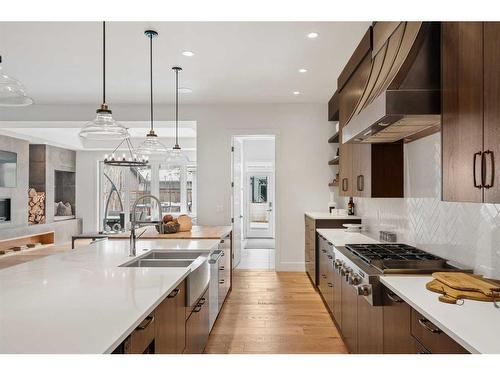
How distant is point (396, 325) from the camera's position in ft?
5.64

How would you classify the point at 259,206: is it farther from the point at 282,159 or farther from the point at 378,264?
the point at 378,264

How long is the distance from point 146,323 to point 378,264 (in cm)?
145

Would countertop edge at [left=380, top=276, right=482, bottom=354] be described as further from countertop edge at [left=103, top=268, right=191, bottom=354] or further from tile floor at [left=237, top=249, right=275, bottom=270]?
tile floor at [left=237, top=249, right=275, bottom=270]

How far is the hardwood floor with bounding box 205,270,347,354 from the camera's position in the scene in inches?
113

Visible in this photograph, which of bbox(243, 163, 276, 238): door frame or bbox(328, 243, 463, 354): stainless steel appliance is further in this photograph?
bbox(243, 163, 276, 238): door frame

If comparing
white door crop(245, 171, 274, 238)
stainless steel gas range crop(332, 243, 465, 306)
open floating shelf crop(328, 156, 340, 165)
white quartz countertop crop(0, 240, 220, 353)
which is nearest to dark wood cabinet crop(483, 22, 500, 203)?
stainless steel gas range crop(332, 243, 465, 306)

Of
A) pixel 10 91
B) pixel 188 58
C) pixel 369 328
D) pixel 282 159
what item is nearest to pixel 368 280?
pixel 369 328

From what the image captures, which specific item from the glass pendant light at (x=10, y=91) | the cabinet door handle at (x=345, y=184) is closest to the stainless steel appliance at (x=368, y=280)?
the cabinet door handle at (x=345, y=184)

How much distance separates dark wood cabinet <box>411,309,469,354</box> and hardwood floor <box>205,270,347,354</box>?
1.46m

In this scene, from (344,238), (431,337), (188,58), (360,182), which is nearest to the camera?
(431,337)

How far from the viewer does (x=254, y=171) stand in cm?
909
